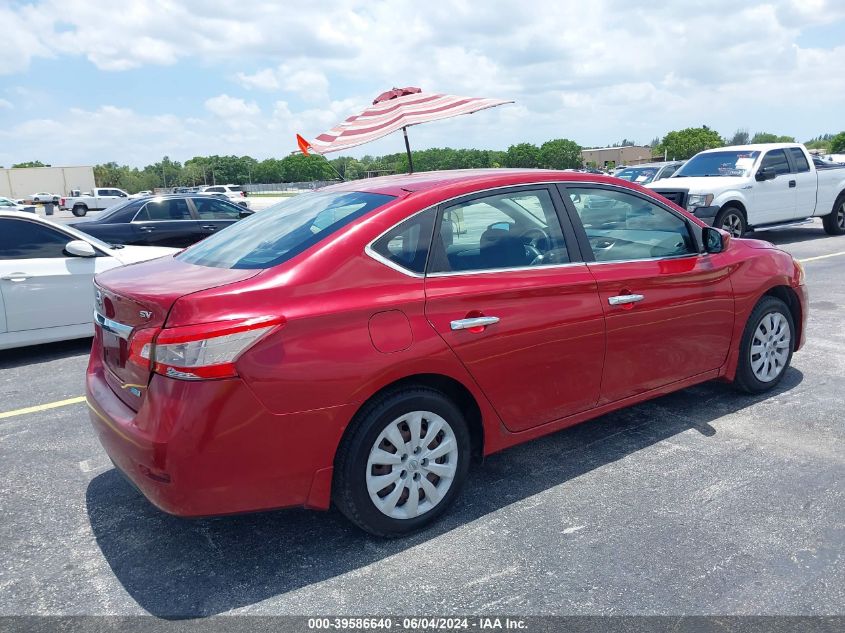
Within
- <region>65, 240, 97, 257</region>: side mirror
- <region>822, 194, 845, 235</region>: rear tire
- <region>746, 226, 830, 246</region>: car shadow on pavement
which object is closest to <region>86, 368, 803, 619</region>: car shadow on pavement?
<region>65, 240, 97, 257</region>: side mirror

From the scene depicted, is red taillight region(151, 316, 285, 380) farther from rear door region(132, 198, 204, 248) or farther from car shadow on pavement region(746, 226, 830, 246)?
car shadow on pavement region(746, 226, 830, 246)

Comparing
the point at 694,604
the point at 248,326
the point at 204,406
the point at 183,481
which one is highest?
the point at 248,326

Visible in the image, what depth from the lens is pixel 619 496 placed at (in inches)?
140

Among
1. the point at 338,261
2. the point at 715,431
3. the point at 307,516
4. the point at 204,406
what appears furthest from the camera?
the point at 715,431

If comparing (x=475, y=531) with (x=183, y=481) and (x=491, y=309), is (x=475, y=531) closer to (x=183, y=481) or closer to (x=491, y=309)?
(x=491, y=309)

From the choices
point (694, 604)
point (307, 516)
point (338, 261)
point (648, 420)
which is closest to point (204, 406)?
point (338, 261)

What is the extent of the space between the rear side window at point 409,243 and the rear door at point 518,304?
2.2 inches

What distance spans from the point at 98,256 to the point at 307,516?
4594 millimetres

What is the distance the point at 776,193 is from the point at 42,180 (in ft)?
309

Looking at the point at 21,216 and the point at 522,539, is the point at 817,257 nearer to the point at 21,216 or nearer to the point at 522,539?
the point at 522,539

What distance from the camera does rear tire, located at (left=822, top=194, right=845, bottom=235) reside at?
1436 centimetres

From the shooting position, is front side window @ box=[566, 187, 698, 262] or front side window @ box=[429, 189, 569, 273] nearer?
front side window @ box=[429, 189, 569, 273]

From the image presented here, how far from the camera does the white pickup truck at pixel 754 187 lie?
11812mm

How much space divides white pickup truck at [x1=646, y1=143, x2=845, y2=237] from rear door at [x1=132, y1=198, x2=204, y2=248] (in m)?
8.04
